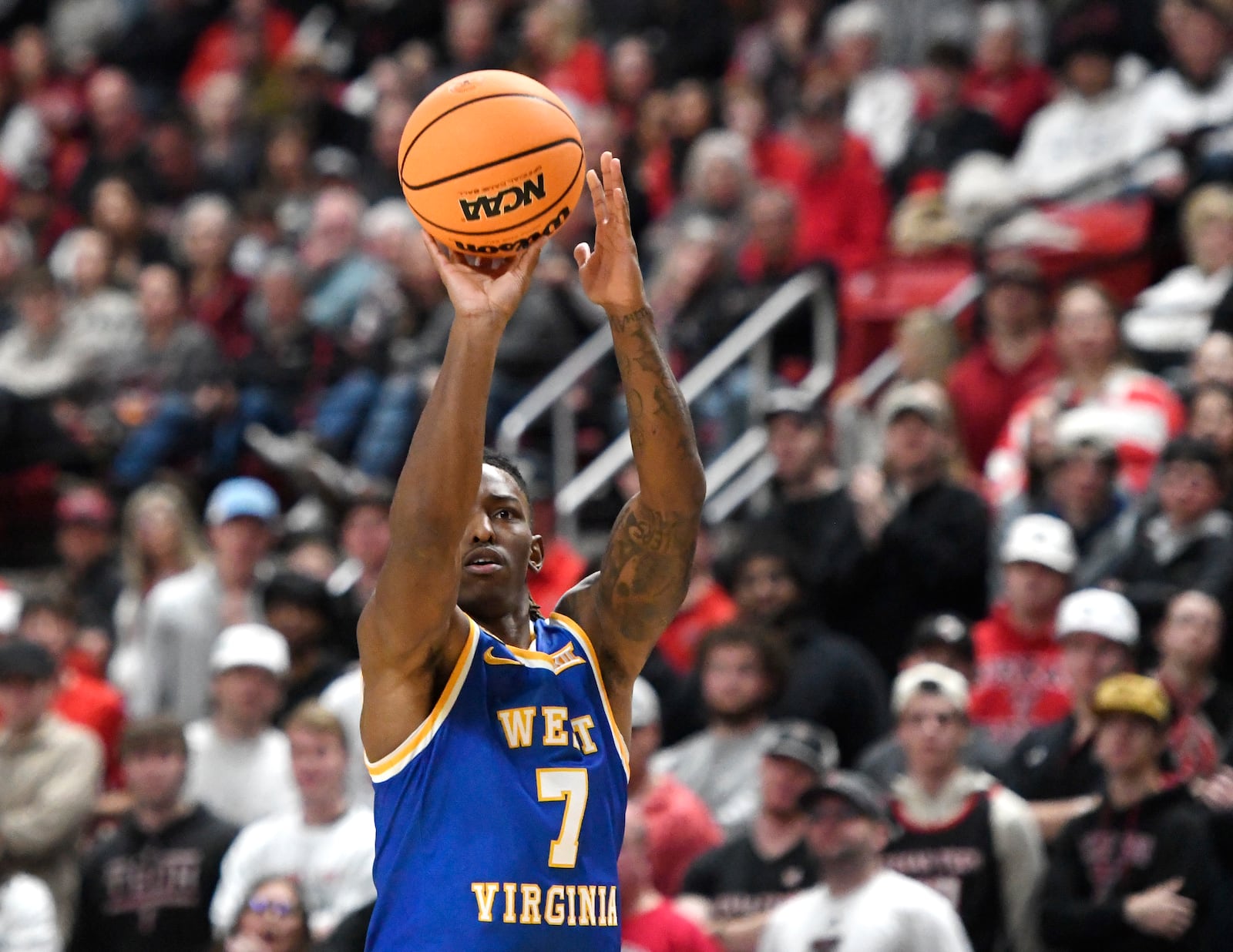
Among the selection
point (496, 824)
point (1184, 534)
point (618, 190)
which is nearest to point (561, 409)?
point (1184, 534)

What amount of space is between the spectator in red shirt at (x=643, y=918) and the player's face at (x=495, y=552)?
8.24 feet


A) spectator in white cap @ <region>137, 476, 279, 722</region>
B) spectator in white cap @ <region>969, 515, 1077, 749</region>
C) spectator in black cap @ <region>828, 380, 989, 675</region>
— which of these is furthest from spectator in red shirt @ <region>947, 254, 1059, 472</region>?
spectator in white cap @ <region>137, 476, 279, 722</region>

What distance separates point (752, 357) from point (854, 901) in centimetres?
516

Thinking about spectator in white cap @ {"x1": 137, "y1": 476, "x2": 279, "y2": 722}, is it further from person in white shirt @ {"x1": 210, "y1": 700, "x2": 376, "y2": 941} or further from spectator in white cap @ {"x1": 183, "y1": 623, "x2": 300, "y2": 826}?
person in white shirt @ {"x1": 210, "y1": 700, "x2": 376, "y2": 941}

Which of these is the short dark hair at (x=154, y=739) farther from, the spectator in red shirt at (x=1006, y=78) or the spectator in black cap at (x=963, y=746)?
the spectator in red shirt at (x=1006, y=78)

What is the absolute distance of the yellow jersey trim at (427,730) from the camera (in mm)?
4516

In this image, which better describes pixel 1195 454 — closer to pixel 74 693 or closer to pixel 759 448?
pixel 759 448

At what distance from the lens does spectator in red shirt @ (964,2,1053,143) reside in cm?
1320

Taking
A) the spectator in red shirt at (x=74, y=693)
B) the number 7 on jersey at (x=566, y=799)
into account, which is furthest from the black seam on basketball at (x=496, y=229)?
the spectator in red shirt at (x=74, y=693)

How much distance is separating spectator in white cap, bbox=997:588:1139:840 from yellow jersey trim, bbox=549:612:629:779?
334cm

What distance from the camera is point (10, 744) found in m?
9.02

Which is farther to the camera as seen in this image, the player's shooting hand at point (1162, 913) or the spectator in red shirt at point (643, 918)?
the spectator in red shirt at point (643, 918)

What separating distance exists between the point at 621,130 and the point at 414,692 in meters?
10.4

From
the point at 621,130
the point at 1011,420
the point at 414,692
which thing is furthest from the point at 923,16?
the point at 414,692
